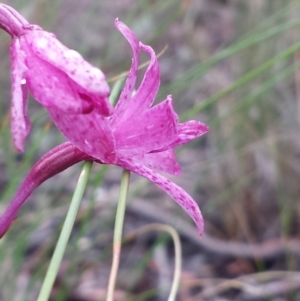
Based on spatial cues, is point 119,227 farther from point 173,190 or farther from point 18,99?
point 18,99

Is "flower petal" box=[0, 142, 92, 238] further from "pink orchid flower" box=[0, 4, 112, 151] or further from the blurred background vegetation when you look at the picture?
the blurred background vegetation

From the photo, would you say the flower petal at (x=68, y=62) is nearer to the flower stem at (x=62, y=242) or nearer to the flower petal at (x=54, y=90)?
the flower petal at (x=54, y=90)

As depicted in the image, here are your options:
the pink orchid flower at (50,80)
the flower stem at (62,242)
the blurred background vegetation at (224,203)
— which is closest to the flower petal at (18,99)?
the pink orchid flower at (50,80)

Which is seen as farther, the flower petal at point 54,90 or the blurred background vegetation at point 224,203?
the blurred background vegetation at point 224,203

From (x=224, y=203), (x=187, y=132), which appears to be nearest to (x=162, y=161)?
(x=187, y=132)

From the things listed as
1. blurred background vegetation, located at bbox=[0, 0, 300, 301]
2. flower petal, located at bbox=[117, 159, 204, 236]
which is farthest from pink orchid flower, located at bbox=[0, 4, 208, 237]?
blurred background vegetation, located at bbox=[0, 0, 300, 301]
